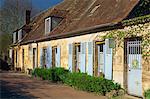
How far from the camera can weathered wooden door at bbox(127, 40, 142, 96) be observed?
14016 millimetres

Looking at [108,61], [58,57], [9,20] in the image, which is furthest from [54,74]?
[9,20]

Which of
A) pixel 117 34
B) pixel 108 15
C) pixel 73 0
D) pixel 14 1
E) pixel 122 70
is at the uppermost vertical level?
pixel 14 1

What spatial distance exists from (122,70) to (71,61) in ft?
21.0

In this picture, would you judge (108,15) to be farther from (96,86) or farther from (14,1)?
(14,1)

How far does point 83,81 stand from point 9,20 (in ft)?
125

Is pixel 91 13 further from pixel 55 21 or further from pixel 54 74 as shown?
pixel 55 21

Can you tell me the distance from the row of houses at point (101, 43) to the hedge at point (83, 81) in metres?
0.53

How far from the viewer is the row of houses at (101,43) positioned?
1406cm

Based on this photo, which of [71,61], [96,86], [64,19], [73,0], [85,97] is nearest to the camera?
[85,97]

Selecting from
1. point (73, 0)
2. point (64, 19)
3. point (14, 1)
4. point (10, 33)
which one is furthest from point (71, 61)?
point (14, 1)

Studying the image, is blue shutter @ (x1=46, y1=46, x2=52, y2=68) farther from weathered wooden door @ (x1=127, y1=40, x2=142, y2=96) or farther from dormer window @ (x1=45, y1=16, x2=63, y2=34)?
weathered wooden door @ (x1=127, y1=40, x2=142, y2=96)

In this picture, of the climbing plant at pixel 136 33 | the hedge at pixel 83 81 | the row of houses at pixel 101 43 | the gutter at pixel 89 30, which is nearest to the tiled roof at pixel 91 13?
the row of houses at pixel 101 43

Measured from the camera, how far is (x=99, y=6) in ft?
69.5

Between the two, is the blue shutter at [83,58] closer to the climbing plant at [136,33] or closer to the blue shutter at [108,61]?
the blue shutter at [108,61]
